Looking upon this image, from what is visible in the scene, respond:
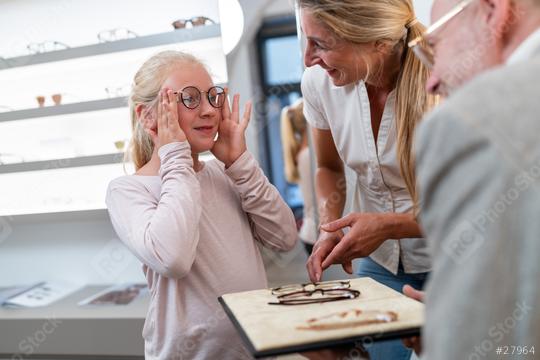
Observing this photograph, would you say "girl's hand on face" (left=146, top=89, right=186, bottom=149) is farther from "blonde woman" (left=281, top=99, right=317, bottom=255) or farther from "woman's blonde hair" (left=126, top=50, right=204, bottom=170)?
"blonde woman" (left=281, top=99, right=317, bottom=255)

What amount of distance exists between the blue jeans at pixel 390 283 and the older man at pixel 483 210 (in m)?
0.88

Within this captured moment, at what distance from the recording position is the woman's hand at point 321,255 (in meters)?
1.39

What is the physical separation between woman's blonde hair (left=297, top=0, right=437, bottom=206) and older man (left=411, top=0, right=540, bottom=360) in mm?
859

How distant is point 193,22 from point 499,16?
2213 mm

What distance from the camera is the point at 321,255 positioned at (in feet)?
4.70

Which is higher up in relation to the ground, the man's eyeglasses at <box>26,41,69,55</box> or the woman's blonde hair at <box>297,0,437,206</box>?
the man's eyeglasses at <box>26,41,69,55</box>

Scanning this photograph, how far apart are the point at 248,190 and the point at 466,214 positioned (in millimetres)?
976

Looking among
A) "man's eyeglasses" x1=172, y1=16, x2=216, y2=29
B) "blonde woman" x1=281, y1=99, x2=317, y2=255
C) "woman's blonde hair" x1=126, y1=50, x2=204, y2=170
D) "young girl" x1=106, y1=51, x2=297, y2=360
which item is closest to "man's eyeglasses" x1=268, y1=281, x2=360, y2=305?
"young girl" x1=106, y1=51, x2=297, y2=360

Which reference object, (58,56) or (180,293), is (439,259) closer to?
(180,293)

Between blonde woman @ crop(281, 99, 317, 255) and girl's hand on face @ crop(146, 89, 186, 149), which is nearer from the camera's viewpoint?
girl's hand on face @ crop(146, 89, 186, 149)

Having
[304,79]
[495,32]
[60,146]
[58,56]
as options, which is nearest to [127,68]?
[58,56]

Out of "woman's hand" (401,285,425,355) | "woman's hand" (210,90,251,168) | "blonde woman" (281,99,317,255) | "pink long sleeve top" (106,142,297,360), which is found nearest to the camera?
"woman's hand" (401,285,425,355)

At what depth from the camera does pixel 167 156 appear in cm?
141

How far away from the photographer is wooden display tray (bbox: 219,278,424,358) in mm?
804
